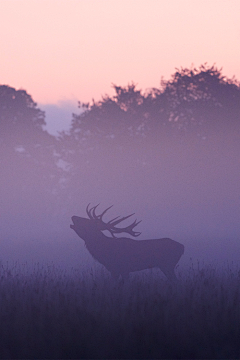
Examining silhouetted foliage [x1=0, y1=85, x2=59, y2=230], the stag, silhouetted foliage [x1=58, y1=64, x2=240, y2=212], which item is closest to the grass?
the stag

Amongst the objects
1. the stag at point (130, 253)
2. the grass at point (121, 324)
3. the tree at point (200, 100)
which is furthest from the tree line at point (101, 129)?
the grass at point (121, 324)

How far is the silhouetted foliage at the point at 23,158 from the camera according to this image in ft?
118

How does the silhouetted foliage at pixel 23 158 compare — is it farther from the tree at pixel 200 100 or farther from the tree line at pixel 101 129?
the tree at pixel 200 100

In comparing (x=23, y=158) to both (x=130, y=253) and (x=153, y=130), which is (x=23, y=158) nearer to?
(x=153, y=130)

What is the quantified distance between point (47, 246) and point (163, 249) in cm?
1426

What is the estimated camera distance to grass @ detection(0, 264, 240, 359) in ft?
17.3

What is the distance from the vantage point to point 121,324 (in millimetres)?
5957

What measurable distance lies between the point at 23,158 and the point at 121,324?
3179cm

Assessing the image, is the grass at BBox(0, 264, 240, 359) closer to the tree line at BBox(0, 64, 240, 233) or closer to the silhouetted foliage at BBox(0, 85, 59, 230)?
the tree line at BBox(0, 64, 240, 233)

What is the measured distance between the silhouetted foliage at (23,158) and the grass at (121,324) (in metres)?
28.3

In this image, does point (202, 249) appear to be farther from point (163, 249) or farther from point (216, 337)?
point (216, 337)

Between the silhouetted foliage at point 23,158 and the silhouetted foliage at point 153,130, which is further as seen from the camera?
the silhouetted foliage at point 23,158

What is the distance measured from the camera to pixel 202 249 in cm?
2119

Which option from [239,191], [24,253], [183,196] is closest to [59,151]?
[183,196]
